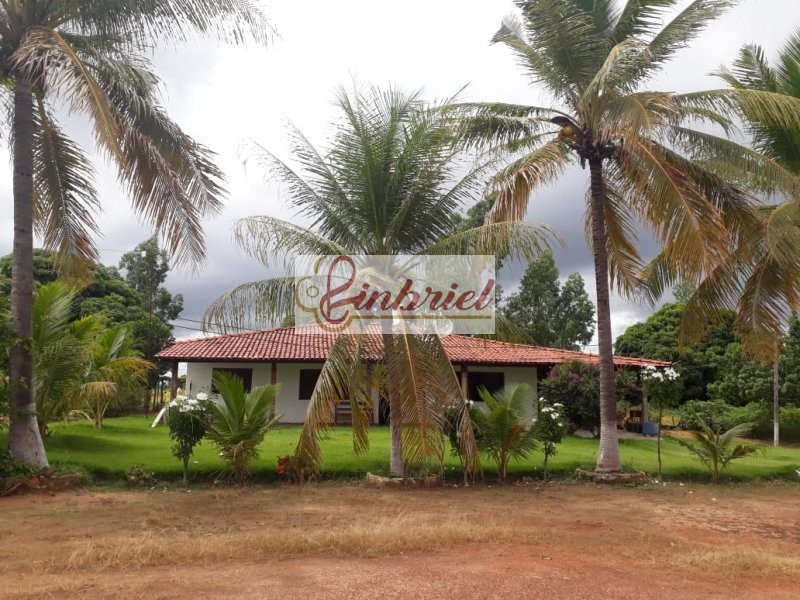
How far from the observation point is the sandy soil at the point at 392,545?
481 cm

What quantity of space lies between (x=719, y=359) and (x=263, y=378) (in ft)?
58.8

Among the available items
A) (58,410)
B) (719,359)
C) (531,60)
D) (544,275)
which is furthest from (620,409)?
(58,410)

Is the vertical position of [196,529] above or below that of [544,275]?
below

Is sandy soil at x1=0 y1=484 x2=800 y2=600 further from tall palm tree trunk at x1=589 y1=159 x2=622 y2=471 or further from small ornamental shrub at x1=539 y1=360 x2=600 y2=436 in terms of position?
small ornamental shrub at x1=539 y1=360 x2=600 y2=436

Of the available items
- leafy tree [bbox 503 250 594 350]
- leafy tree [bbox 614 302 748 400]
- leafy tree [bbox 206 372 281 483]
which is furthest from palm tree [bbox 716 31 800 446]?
leafy tree [bbox 503 250 594 350]

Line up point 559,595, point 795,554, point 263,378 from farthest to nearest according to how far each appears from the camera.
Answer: point 263,378, point 795,554, point 559,595

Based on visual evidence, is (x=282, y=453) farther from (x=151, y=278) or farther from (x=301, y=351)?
(x=151, y=278)

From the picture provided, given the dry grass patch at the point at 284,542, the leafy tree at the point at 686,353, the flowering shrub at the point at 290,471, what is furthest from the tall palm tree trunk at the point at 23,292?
the leafy tree at the point at 686,353

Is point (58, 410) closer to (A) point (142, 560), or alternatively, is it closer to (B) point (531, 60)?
(A) point (142, 560)

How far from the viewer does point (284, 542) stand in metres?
6.13

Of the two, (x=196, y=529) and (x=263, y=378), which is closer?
(x=196, y=529)

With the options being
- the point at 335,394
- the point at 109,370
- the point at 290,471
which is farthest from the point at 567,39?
the point at 109,370

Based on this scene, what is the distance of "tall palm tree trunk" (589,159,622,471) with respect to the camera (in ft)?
35.8

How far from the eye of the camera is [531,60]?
11.1 meters
